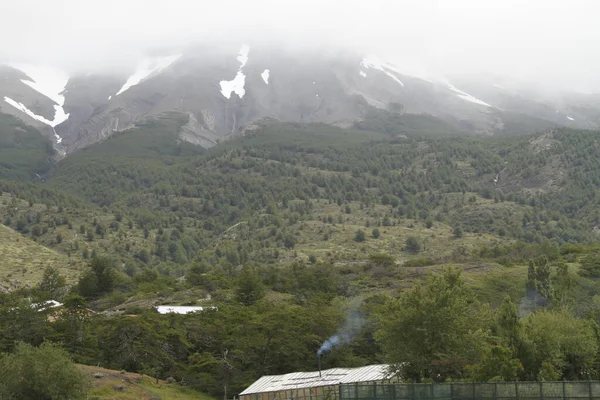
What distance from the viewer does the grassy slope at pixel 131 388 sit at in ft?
182

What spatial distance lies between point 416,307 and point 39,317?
121ft

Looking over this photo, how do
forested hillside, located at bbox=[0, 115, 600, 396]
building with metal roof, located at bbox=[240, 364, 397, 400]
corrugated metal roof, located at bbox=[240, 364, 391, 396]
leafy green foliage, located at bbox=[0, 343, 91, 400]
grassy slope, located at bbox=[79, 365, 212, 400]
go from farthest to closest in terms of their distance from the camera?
grassy slope, located at bbox=[79, 365, 212, 400] < corrugated metal roof, located at bbox=[240, 364, 391, 396] < forested hillside, located at bbox=[0, 115, 600, 396] < building with metal roof, located at bbox=[240, 364, 397, 400] < leafy green foliage, located at bbox=[0, 343, 91, 400]

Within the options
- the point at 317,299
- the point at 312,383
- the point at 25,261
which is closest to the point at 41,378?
the point at 312,383

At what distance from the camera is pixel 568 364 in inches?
2085

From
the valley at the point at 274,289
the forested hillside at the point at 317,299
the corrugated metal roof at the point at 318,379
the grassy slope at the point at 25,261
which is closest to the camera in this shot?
the forested hillside at the point at 317,299

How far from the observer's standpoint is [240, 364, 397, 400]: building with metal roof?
5222 cm

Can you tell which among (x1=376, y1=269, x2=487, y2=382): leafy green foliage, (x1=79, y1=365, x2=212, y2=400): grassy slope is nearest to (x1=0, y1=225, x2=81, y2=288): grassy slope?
(x1=79, y1=365, x2=212, y2=400): grassy slope

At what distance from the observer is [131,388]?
190 ft

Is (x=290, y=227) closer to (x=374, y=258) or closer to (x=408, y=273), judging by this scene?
(x=374, y=258)

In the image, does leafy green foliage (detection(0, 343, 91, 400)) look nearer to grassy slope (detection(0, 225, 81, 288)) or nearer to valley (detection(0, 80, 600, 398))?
valley (detection(0, 80, 600, 398))

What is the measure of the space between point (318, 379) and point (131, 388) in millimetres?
14612

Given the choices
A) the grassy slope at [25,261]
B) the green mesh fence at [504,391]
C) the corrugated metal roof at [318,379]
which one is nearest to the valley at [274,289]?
the grassy slope at [25,261]

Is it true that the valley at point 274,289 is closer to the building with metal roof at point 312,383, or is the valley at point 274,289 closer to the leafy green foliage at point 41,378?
the building with metal roof at point 312,383

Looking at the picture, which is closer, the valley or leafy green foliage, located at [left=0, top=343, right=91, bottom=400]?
leafy green foliage, located at [left=0, top=343, right=91, bottom=400]
